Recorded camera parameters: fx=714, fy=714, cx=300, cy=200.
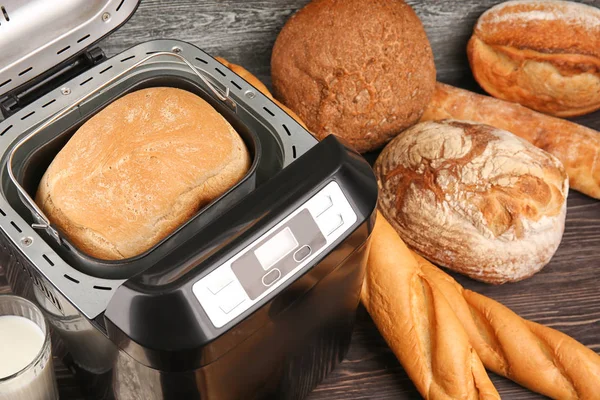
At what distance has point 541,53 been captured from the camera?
153 centimetres

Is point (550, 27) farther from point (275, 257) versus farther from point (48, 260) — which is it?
point (48, 260)

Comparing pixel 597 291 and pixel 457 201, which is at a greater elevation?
pixel 457 201

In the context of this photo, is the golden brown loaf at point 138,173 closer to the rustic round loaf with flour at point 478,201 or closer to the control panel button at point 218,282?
the control panel button at point 218,282

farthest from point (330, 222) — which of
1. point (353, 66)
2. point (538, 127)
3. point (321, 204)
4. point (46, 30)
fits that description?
point (538, 127)

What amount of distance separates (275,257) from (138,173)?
0.22 m

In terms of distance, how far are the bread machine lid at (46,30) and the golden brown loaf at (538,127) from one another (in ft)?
2.51

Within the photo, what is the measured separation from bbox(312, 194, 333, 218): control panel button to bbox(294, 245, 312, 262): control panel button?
43 mm

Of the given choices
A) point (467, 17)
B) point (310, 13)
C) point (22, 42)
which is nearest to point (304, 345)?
point (22, 42)

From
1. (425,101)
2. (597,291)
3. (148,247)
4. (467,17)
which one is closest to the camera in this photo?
(148,247)

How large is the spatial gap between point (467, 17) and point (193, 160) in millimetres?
964

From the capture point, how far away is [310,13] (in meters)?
1.43

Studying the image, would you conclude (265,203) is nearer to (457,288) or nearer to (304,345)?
(304,345)

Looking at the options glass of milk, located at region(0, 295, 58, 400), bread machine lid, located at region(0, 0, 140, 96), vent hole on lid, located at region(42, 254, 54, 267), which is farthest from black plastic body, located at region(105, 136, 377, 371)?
bread machine lid, located at region(0, 0, 140, 96)

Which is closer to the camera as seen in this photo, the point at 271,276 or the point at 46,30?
the point at 271,276
